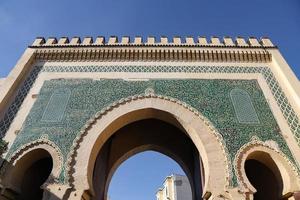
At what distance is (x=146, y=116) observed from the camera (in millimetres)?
4648

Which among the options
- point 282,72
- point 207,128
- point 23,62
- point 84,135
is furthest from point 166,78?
point 23,62

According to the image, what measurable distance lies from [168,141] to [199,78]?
5.21 ft

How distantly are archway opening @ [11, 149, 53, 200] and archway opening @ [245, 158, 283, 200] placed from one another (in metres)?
3.48

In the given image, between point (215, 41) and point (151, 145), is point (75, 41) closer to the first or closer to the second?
point (151, 145)

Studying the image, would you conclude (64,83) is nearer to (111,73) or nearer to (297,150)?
(111,73)

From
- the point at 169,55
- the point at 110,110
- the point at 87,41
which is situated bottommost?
the point at 110,110

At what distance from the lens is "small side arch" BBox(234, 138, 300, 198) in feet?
12.1

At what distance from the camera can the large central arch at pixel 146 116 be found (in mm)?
3746

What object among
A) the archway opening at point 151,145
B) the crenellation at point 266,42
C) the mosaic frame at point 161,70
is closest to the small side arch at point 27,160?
the mosaic frame at point 161,70

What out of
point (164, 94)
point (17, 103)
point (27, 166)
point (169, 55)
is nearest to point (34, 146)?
point (27, 166)

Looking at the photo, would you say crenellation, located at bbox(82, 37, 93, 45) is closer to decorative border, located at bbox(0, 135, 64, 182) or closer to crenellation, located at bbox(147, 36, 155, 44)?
crenellation, located at bbox(147, 36, 155, 44)

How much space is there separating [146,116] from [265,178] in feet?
7.58

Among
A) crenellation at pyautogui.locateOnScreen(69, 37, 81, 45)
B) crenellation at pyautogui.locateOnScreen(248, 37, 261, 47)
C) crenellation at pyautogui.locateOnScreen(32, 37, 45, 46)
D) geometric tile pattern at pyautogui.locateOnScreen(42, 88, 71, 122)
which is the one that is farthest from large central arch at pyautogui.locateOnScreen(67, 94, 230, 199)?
crenellation at pyautogui.locateOnScreen(32, 37, 45, 46)

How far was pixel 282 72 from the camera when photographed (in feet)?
16.3
